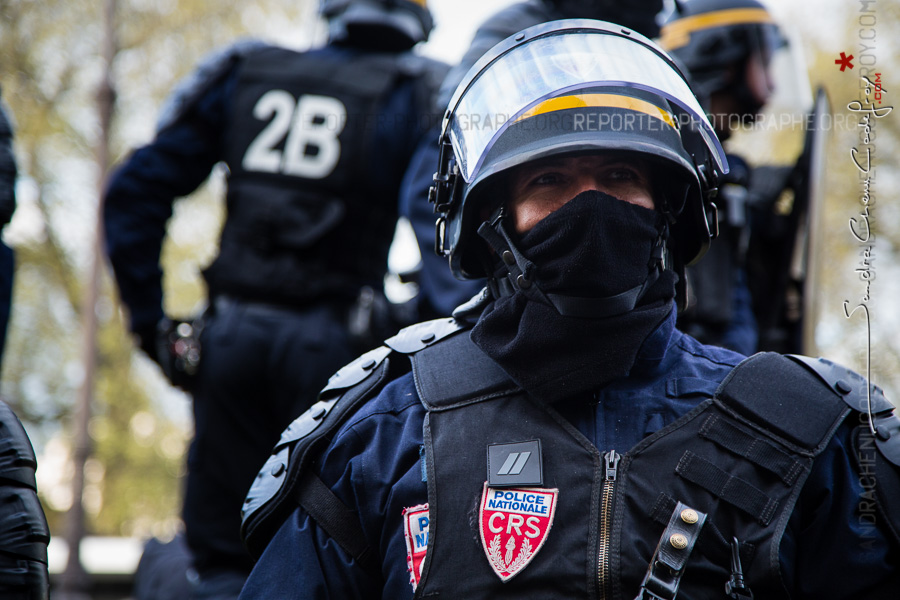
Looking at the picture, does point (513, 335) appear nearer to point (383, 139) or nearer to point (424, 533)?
point (424, 533)

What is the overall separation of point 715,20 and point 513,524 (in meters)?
3.51

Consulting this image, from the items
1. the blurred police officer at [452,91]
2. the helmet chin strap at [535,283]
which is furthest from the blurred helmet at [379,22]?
the helmet chin strap at [535,283]

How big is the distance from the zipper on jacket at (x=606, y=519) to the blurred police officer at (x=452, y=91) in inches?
59.3

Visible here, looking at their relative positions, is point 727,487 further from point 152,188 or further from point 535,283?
point 152,188

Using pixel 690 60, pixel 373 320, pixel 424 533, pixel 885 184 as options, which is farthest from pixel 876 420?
pixel 885 184

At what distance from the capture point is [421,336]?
2.34 metres

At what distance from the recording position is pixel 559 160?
2.15 metres

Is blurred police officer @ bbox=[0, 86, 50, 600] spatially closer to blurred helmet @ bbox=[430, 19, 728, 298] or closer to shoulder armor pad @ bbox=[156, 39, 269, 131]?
blurred helmet @ bbox=[430, 19, 728, 298]

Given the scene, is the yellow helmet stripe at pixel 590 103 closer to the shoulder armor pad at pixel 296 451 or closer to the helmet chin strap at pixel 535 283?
the helmet chin strap at pixel 535 283

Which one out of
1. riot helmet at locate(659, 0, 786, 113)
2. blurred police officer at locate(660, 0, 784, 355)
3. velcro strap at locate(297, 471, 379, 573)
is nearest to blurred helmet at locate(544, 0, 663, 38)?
blurred police officer at locate(660, 0, 784, 355)

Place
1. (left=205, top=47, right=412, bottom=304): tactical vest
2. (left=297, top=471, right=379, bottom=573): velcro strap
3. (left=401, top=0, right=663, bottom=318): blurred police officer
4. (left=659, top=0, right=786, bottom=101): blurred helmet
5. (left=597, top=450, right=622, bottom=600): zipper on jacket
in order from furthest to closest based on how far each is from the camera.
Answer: (left=659, top=0, right=786, bottom=101): blurred helmet
(left=205, top=47, right=412, bottom=304): tactical vest
(left=401, top=0, right=663, bottom=318): blurred police officer
(left=297, top=471, right=379, bottom=573): velcro strap
(left=597, top=450, right=622, bottom=600): zipper on jacket

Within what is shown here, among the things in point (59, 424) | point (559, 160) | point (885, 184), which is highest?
point (559, 160)

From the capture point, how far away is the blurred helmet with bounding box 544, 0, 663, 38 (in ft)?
12.2

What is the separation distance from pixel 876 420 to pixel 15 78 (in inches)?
503
